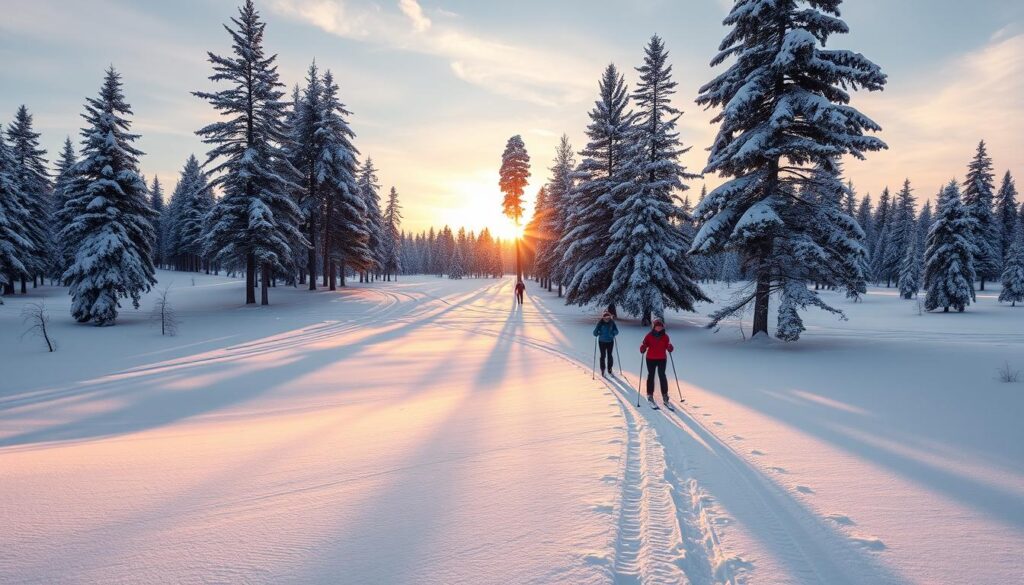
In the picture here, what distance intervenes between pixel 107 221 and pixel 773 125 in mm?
30296

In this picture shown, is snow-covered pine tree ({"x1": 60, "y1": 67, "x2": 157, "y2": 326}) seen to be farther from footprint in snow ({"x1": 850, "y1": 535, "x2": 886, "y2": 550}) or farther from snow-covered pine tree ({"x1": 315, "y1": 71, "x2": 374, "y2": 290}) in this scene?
footprint in snow ({"x1": 850, "y1": 535, "x2": 886, "y2": 550})

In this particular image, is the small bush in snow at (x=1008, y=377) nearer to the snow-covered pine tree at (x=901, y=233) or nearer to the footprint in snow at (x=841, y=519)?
the footprint in snow at (x=841, y=519)

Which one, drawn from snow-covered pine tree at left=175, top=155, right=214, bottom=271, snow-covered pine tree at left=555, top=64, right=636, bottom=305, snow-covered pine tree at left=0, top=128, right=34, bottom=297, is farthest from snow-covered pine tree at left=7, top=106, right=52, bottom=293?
snow-covered pine tree at left=555, top=64, right=636, bottom=305

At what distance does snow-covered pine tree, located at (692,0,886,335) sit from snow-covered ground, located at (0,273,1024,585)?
4636mm

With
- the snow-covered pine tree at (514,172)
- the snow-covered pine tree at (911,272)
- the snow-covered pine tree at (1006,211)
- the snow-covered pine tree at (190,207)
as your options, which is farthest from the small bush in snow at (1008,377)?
the snow-covered pine tree at (1006,211)

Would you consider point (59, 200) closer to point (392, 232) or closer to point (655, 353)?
point (392, 232)

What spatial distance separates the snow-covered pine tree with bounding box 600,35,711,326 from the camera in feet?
64.7

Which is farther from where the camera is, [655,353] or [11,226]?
[11,226]

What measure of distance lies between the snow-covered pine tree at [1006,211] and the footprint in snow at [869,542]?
92.3 meters

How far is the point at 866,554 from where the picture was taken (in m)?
3.70

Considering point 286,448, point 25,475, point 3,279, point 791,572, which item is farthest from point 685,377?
point 3,279

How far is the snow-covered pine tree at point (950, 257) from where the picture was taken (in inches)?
1389

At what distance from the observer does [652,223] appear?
66.0ft

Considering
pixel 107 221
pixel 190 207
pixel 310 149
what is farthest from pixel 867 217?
pixel 190 207
